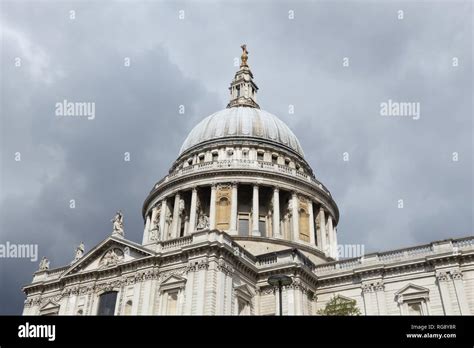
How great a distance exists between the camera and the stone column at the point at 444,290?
34.6 m

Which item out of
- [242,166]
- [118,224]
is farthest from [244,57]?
[118,224]

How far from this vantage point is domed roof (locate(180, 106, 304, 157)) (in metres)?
61.2

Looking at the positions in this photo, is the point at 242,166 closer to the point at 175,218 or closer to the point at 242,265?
the point at 175,218

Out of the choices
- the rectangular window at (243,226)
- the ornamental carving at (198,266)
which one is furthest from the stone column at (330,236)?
the ornamental carving at (198,266)

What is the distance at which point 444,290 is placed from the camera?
35438 millimetres

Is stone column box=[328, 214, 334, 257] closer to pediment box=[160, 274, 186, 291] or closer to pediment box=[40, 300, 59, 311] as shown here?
pediment box=[160, 274, 186, 291]

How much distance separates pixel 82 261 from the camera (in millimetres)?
41188

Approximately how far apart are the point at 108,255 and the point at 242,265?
11.6 meters

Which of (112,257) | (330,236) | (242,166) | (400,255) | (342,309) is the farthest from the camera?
(330,236)

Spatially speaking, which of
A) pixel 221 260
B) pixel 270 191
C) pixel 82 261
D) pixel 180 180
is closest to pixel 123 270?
pixel 82 261

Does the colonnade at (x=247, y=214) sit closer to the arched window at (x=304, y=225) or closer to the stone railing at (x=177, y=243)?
the arched window at (x=304, y=225)

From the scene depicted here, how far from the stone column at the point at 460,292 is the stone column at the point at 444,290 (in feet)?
1.81
